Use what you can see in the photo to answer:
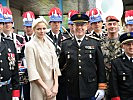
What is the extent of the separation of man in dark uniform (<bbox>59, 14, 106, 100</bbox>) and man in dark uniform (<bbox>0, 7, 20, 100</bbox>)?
0.73 meters

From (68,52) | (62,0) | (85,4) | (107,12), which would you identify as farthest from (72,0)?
(68,52)

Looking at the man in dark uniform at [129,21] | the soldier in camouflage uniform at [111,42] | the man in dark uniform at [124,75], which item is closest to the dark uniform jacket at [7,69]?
the man in dark uniform at [124,75]

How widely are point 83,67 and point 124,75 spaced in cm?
57

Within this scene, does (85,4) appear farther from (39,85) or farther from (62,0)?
(39,85)

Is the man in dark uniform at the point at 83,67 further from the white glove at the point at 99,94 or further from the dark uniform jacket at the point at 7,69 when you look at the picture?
the dark uniform jacket at the point at 7,69

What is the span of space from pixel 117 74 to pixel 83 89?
0.51m

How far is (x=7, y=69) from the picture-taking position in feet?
11.1

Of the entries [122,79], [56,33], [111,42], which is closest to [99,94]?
[122,79]

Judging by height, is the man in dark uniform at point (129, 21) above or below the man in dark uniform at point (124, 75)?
above

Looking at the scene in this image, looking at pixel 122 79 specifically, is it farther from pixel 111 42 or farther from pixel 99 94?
pixel 111 42

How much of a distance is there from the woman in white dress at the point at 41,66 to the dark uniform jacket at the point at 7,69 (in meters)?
0.18

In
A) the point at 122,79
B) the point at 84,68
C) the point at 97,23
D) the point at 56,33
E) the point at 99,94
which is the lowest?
the point at 99,94

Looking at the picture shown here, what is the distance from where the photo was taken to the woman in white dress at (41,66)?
3.49m

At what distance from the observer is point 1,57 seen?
334 cm
